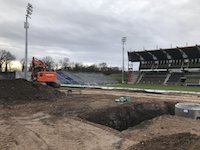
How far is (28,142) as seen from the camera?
36.0 feet

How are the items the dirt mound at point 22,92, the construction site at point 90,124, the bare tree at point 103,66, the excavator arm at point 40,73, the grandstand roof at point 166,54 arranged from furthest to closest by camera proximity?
the bare tree at point 103,66 → the grandstand roof at point 166,54 → the excavator arm at point 40,73 → the dirt mound at point 22,92 → the construction site at point 90,124

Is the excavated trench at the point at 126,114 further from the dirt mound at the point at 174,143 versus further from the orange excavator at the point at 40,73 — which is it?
the orange excavator at the point at 40,73

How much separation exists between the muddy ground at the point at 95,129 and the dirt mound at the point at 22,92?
145 cm

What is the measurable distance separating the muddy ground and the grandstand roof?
5918 cm

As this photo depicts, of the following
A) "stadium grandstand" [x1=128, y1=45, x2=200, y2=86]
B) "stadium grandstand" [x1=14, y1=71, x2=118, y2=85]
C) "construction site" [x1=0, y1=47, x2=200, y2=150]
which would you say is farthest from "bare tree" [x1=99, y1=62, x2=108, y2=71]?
"construction site" [x1=0, y1=47, x2=200, y2=150]

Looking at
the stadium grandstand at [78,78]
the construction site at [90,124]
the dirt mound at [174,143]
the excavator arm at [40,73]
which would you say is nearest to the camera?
the dirt mound at [174,143]

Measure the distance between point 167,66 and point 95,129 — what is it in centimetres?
7474

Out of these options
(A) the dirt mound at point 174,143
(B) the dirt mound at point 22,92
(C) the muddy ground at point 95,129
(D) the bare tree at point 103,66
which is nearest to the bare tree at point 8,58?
(D) the bare tree at point 103,66

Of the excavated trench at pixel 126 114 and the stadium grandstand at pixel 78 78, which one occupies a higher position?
A: the stadium grandstand at pixel 78 78

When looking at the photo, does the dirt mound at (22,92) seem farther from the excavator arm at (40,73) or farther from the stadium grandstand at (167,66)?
the stadium grandstand at (167,66)

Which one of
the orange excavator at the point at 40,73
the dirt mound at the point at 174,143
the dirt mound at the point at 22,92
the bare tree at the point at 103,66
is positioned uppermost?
the bare tree at the point at 103,66

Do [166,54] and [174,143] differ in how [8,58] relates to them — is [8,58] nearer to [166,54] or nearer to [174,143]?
[166,54]

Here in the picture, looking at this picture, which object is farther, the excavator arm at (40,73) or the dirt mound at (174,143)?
the excavator arm at (40,73)

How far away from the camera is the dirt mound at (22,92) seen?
78.0 feet
